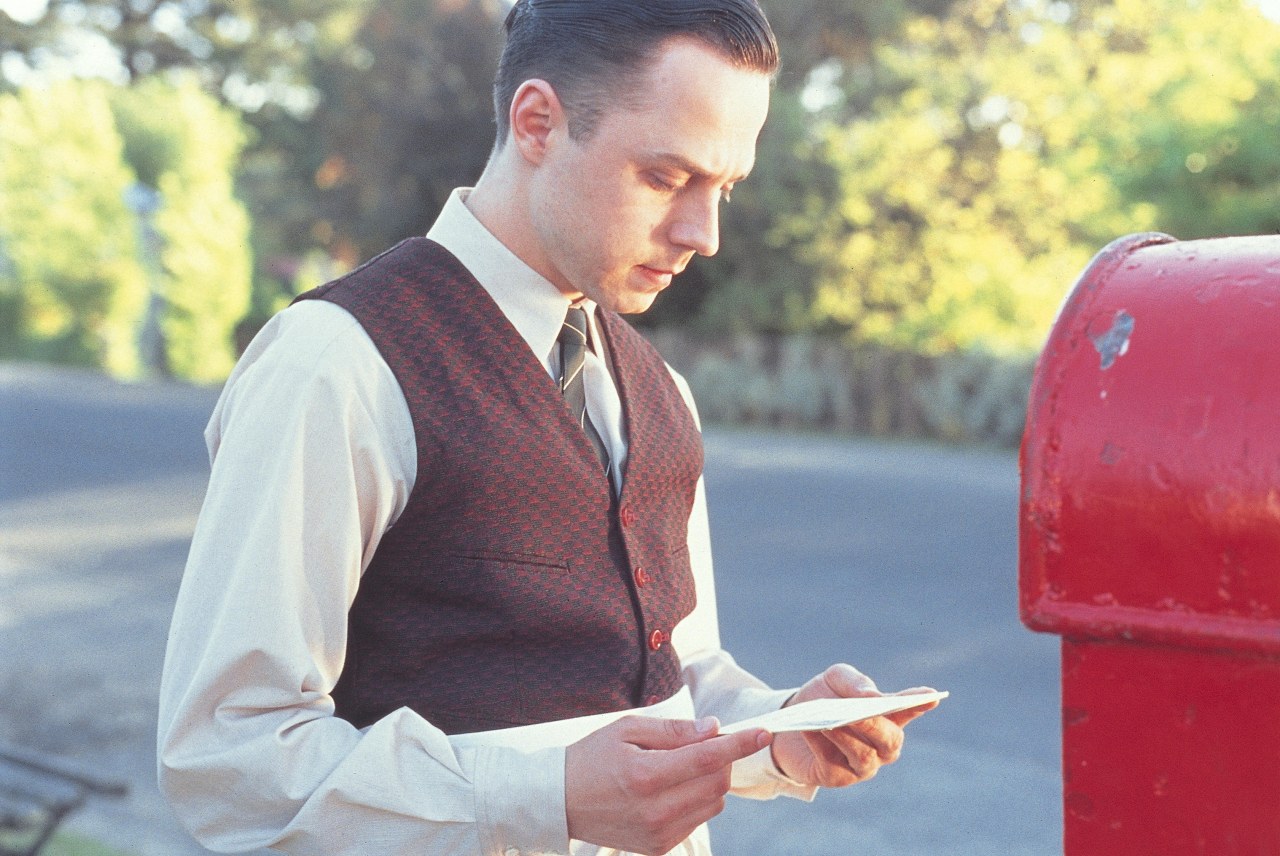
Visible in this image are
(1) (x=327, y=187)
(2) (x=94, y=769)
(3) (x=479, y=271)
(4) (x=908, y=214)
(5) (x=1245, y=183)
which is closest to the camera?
(3) (x=479, y=271)

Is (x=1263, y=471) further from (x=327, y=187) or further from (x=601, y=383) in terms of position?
(x=327, y=187)

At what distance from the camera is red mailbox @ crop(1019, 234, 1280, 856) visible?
3.12 ft

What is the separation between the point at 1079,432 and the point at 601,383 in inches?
27.9

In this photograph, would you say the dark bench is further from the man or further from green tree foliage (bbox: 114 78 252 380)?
green tree foliage (bbox: 114 78 252 380)

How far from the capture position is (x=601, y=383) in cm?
165

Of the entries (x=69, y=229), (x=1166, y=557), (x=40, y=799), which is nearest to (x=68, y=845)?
(x=40, y=799)

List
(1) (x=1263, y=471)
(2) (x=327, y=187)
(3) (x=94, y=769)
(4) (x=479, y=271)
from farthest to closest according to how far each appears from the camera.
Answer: (2) (x=327, y=187)
(3) (x=94, y=769)
(4) (x=479, y=271)
(1) (x=1263, y=471)

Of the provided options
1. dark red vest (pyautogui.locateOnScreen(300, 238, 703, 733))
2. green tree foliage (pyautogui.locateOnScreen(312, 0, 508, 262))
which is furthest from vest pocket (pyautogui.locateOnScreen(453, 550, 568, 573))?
green tree foliage (pyautogui.locateOnScreen(312, 0, 508, 262))

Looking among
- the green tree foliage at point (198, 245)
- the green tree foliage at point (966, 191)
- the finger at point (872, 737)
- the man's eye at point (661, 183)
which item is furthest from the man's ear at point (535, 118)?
the green tree foliage at point (198, 245)

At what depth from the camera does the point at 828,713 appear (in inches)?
54.4

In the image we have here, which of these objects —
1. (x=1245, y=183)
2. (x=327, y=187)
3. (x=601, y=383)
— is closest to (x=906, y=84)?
(x=1245, y=183)

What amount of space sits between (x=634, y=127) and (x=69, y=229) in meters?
26.2

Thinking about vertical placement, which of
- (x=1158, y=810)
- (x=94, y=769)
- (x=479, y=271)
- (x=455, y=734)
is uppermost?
(x=479, y=271)

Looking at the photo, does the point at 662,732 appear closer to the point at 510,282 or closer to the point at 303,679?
the point at 303,679
